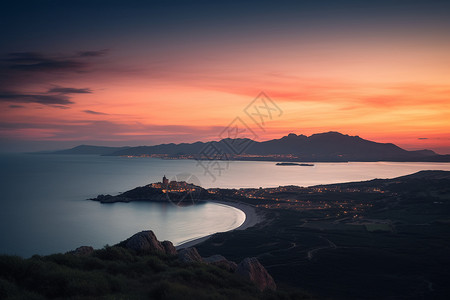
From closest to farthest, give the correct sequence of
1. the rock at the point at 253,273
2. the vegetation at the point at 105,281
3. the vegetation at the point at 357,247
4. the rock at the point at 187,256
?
the vegetation at the point at 105,281
the rock at the point at 187,256
the rock at the point at 253,273
the vegetation at the point at 357,247

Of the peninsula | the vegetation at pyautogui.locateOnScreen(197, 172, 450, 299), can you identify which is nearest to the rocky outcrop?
the vegetation at pyautogui.locateOnScreen(197, 172, 450, 299)

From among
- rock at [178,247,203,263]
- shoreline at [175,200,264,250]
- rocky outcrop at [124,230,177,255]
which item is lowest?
shoreline at [175,200,264,250]

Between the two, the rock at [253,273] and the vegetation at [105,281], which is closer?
the vegetation at [105,281]

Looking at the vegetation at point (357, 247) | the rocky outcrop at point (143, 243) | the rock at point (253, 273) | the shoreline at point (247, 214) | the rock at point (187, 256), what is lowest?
the shoreline at point (247, 214)

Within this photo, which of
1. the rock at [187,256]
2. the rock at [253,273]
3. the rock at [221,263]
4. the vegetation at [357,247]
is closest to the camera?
the rock at [187,256]

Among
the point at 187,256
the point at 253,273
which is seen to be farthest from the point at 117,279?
the point at 253,273

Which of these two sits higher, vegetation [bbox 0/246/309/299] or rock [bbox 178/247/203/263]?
vegetation [bbox 0/246/309/299]

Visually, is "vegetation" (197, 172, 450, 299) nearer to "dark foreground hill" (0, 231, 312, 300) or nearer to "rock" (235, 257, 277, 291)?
"rock" (235, 257, 277, 291)

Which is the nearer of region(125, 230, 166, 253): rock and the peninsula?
region(125, 230, 166, 253): rock

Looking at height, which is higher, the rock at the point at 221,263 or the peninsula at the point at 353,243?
the rock at the point at 221,263

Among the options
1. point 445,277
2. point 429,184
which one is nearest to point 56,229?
point 445,277

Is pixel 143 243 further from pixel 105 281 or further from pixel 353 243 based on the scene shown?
pixel 353 243

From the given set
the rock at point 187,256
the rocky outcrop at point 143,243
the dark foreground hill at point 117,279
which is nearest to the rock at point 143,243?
the rocky outcrop at point 143,243

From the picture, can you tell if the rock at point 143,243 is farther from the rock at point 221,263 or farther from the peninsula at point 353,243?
the peninsula at point 353,243
